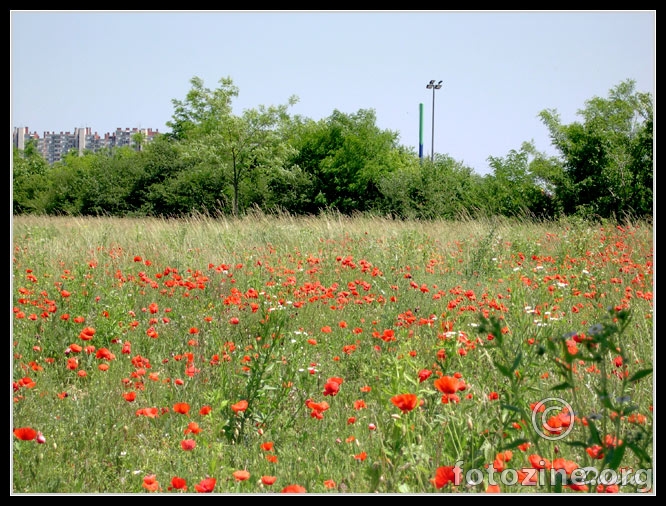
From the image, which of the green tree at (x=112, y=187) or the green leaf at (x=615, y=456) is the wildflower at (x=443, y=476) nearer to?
the green leaf at (x=615, y=456)

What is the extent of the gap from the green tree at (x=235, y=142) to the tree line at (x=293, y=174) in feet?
0.12

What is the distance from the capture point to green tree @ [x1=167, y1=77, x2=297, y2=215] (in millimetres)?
23031

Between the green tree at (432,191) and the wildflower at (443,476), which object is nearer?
the wildflower at (443,476)

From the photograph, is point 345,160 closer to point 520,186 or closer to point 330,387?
point 520,186

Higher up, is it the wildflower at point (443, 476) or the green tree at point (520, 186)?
the green tree at point (520, 186)

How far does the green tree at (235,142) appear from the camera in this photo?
23.0 metres

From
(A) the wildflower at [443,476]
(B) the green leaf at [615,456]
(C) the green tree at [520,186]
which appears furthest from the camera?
(C) the green tree at [520,186]

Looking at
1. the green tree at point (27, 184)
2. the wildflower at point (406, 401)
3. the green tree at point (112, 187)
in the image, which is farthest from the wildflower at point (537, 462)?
the green tree at point (112, 187)


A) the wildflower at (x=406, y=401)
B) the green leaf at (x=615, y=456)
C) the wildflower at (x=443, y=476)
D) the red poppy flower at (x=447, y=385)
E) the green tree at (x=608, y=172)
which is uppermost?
the green tree at (x=608, y=172)

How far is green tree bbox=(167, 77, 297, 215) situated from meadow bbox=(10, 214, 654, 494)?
55.8 ft

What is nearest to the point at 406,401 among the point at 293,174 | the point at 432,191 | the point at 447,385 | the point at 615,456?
the point at 447,385

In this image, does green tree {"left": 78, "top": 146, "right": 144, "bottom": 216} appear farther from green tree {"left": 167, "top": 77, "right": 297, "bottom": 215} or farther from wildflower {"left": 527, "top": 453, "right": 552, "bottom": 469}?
wildflower {"left": 527, "top": 453, "right": 552, "bottom": 469}

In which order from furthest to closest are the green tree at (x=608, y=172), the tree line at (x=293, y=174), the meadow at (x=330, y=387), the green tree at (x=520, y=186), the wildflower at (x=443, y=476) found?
the tree line at (x=293, y=174) → the green tree at (x=520, y=186) → the green tree at (x=608, y=172) → the meadow at (x=330, y=387) → the wildflower at (x=443, y=476)

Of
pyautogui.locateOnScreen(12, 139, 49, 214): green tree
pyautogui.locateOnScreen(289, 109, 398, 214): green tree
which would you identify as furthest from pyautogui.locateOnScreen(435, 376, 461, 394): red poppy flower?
pyautogui.locateOnScreen(12, 139, 49, 214): green tree
